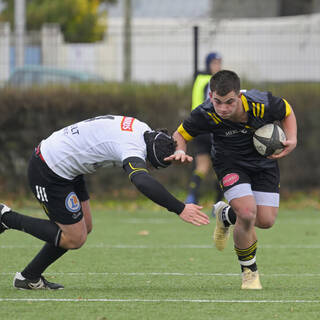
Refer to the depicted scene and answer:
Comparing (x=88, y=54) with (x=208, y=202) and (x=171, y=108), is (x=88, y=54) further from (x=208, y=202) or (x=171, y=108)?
(x=208, y=202)

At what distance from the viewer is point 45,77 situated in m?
14.7

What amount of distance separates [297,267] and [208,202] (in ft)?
20.1

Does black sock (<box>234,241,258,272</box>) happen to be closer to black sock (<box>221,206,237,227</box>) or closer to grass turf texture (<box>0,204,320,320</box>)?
grass turf texture (<box>0,204,320,320</box>)

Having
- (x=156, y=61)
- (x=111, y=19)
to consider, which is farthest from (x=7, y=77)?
(x=111, y=19)

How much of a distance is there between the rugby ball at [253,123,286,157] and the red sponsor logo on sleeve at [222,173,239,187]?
29 cm

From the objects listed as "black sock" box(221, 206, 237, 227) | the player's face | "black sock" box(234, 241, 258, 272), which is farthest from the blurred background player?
the player's face

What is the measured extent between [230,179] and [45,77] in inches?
332

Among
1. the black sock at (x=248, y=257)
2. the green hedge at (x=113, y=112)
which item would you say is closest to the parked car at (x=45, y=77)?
the green hedge at (x=113, y=112)

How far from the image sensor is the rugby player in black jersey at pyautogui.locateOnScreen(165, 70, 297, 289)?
6629mm

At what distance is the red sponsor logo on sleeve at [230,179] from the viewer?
679 centimetres

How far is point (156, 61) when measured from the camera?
1486cm

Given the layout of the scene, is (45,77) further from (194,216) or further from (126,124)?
(194,216)

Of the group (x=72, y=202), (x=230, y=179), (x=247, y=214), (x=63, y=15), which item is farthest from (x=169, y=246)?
(x=63, y=15)

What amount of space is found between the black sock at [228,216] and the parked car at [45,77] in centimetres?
745
